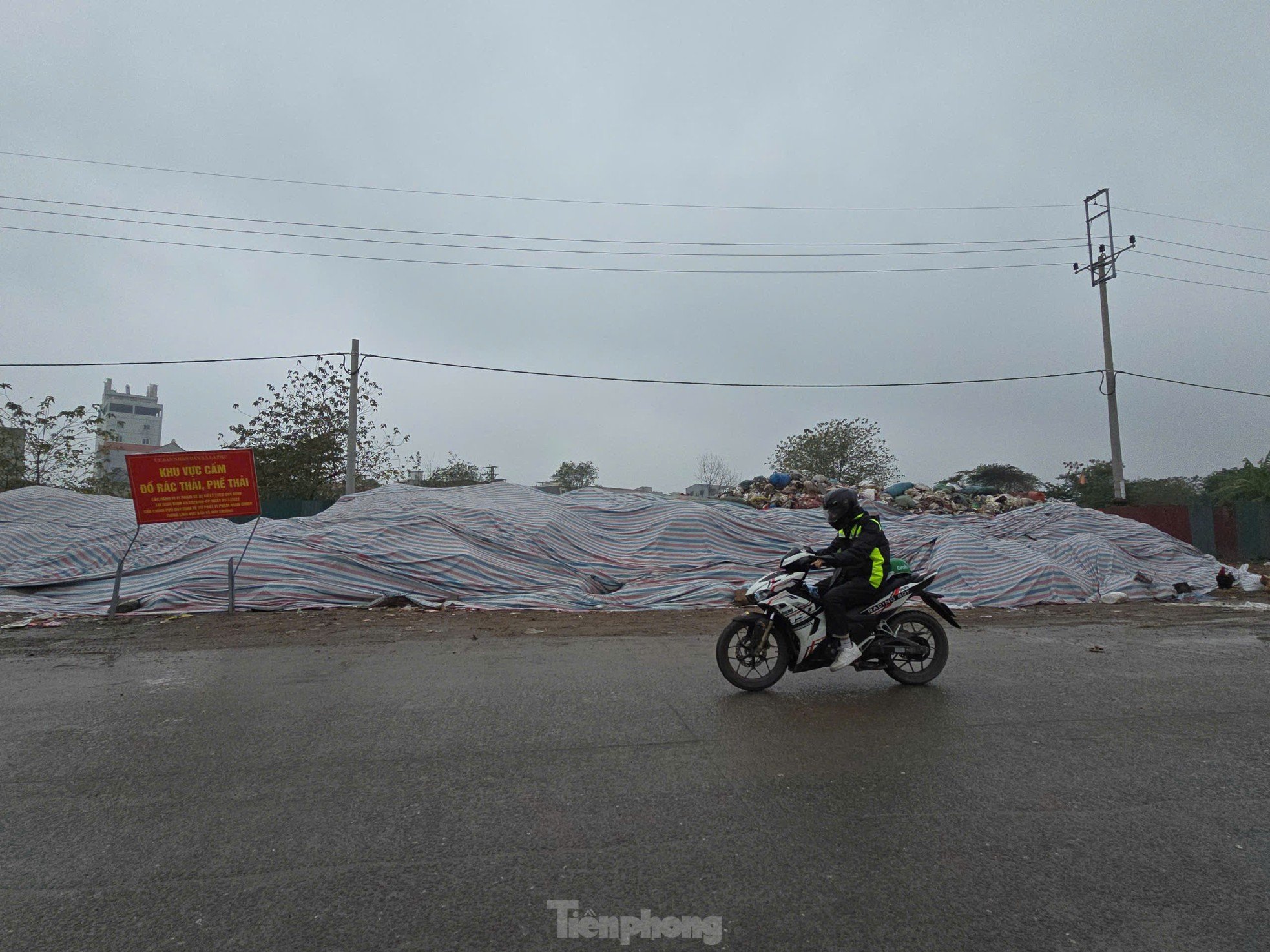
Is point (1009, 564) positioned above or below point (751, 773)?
above

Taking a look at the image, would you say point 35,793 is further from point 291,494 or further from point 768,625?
point 291,494

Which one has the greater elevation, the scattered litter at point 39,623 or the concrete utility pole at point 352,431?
the concrete utility pole at point 352,431

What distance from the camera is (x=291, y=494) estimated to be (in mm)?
26719

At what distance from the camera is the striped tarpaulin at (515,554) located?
11453mm

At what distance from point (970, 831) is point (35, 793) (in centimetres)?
466

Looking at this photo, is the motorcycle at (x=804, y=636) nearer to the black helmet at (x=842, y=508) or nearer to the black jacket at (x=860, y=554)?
the black jacket at (x=860, y=554)

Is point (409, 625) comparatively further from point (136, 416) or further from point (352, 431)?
point (136, 416)

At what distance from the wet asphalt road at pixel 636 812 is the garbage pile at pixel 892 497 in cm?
1426

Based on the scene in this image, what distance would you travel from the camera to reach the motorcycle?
6.05m

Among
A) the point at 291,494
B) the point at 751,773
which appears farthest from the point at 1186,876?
the point at 291,494

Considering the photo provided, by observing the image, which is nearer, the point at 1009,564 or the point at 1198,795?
the point at 1198,795

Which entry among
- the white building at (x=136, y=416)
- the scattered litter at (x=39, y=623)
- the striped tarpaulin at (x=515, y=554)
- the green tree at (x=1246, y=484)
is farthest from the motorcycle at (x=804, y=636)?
the white building at (x=136, y=416)

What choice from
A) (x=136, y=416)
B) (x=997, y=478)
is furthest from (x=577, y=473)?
(x=136, y=416)

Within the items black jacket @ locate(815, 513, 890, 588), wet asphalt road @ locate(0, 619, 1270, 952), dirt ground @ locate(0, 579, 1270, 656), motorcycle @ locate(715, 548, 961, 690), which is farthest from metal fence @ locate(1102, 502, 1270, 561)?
black jacket @ locate(815, 513, 890, 588)
